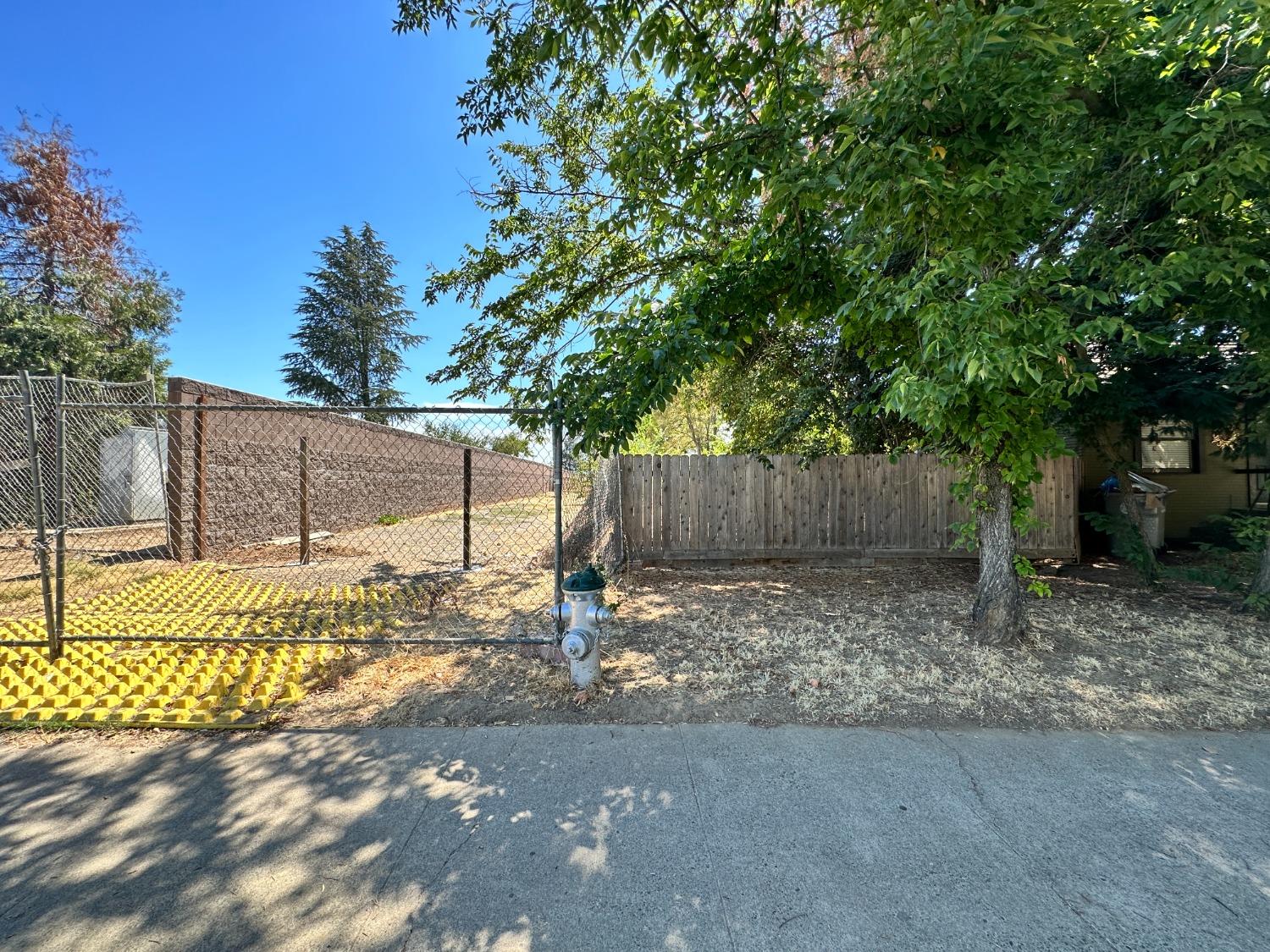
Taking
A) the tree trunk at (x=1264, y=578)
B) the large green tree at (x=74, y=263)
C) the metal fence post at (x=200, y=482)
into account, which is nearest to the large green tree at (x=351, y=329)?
the large green tree at (x=74, y=263)

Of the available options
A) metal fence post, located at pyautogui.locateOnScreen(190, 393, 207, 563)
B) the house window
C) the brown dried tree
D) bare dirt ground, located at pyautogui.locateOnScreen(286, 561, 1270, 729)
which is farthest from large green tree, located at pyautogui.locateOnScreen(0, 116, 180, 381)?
the house window

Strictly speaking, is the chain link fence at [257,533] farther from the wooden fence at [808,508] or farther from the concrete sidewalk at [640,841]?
the concrete sidewalk at [640,841]

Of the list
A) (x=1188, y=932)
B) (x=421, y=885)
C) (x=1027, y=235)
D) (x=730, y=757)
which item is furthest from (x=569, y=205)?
(x=1188, y=932)

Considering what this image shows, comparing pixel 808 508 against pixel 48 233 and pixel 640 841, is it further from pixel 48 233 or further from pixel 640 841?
pixel 48 233

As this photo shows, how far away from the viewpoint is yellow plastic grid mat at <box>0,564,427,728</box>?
3184mm

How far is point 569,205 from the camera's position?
6.97 m

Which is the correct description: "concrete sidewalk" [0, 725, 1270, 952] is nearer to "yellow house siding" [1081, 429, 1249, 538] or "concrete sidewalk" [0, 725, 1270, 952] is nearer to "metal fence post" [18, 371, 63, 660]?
"metal fence post" [18, 371, 63, 660]

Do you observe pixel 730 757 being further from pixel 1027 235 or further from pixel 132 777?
pixel 1027 235

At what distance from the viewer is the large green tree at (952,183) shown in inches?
116

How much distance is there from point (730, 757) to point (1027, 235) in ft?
12.9

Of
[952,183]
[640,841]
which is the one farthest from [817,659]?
[952,183]

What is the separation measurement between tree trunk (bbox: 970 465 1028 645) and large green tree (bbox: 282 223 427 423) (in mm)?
29149

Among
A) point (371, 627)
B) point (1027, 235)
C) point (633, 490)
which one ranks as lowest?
point (371, 627)

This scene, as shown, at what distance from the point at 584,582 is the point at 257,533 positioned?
822 centimetres
